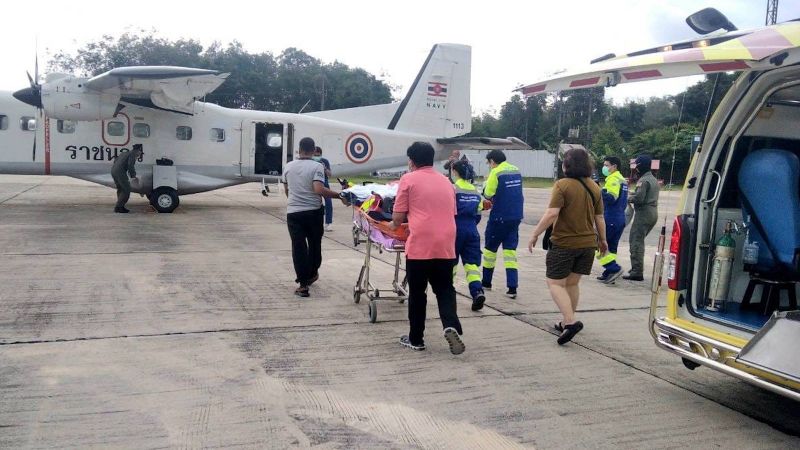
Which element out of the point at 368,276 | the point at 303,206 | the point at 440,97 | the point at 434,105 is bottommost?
the point at 368,276

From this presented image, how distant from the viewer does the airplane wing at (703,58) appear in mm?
3258

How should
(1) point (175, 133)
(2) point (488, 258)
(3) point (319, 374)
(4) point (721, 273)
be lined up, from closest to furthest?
(4) point (721, 273), (3) point (319, 374), (2) point (488, 258), (1) point (175, 133)

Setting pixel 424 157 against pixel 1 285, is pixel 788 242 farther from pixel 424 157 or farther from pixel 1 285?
pixel 1 285

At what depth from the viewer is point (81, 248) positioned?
9750 mm

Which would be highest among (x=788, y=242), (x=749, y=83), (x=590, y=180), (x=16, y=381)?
(x=749, y=83)

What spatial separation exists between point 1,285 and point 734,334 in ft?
24.3

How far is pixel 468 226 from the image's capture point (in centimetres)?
687

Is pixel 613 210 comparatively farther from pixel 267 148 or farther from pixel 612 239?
pixel 267 148

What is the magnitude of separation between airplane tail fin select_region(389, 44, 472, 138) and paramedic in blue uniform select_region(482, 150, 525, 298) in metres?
11.5

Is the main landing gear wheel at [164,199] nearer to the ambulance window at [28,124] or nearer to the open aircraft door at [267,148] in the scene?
the open aircraft door at [267,148]

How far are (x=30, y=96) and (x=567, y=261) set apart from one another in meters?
13.6

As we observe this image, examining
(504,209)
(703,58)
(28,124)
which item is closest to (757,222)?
(703,58)

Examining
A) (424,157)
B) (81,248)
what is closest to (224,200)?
(81,248)

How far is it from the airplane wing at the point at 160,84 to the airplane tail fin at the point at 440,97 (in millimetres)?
6110
